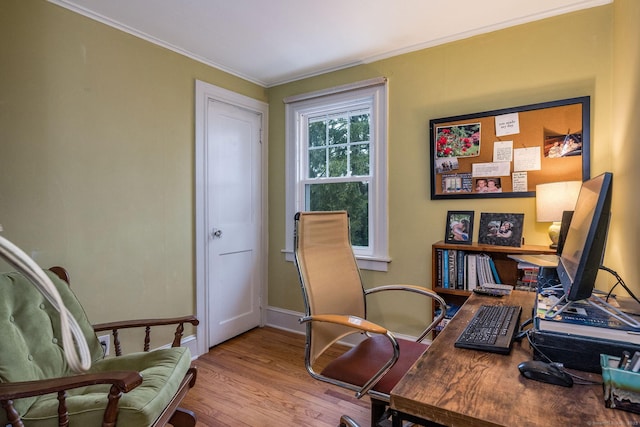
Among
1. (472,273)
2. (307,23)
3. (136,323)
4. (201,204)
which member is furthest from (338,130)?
(136,323)

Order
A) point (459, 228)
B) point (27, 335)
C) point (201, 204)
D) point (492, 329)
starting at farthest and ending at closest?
point (201, 204) → point (459, 228) → point (27, 335) → point (492, 329)

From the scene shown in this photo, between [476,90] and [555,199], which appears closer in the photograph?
[555,199]

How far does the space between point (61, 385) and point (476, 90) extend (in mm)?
2765

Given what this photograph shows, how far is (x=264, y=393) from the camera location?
7.16 feet

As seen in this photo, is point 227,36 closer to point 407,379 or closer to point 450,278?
point 450,278

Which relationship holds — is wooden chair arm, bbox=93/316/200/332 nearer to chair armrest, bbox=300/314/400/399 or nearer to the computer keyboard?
chair armrest, bbox=300/314/400/399

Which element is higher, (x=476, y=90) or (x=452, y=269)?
(x=476, y=90)

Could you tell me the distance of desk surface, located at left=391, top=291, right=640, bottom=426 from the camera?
692mm

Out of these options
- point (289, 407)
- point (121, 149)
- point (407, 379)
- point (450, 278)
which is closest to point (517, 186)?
point (450, 278)

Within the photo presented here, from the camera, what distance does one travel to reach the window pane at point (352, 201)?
2920 millimetres

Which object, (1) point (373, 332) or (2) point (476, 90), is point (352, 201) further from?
(1) point (373, 332)

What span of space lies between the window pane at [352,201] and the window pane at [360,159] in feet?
0.34

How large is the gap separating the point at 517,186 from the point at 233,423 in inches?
89.1

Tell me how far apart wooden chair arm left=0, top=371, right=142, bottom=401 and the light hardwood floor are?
0.87m
